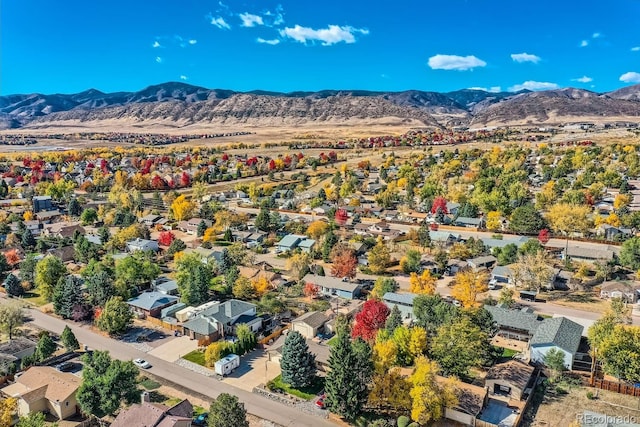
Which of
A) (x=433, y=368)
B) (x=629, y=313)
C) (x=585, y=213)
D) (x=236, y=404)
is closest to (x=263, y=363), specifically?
(x=236, y=404)

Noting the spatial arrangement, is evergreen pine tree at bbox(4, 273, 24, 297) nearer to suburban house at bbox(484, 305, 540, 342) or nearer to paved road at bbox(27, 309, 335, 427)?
paved road at bbox(27, 309, 335, 427)

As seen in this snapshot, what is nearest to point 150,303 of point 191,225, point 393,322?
point 393,322

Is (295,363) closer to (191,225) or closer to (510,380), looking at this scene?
(510,380)

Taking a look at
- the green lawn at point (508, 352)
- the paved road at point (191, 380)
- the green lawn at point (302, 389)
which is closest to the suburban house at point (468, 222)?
the green lawn at point (508, 352)

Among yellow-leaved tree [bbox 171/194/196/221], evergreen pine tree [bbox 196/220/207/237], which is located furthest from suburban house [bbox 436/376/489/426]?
yellow-leaved tree [bbox 171/194/196/221]

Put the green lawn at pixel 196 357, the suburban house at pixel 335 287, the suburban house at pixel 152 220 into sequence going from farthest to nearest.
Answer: the suburban house at pixel 152 220
the suburban house at pixel 335 287
the green lawn at pixel 196 357

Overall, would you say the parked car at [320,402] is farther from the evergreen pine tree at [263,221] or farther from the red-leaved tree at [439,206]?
the red-leaved tree at [439,206]
